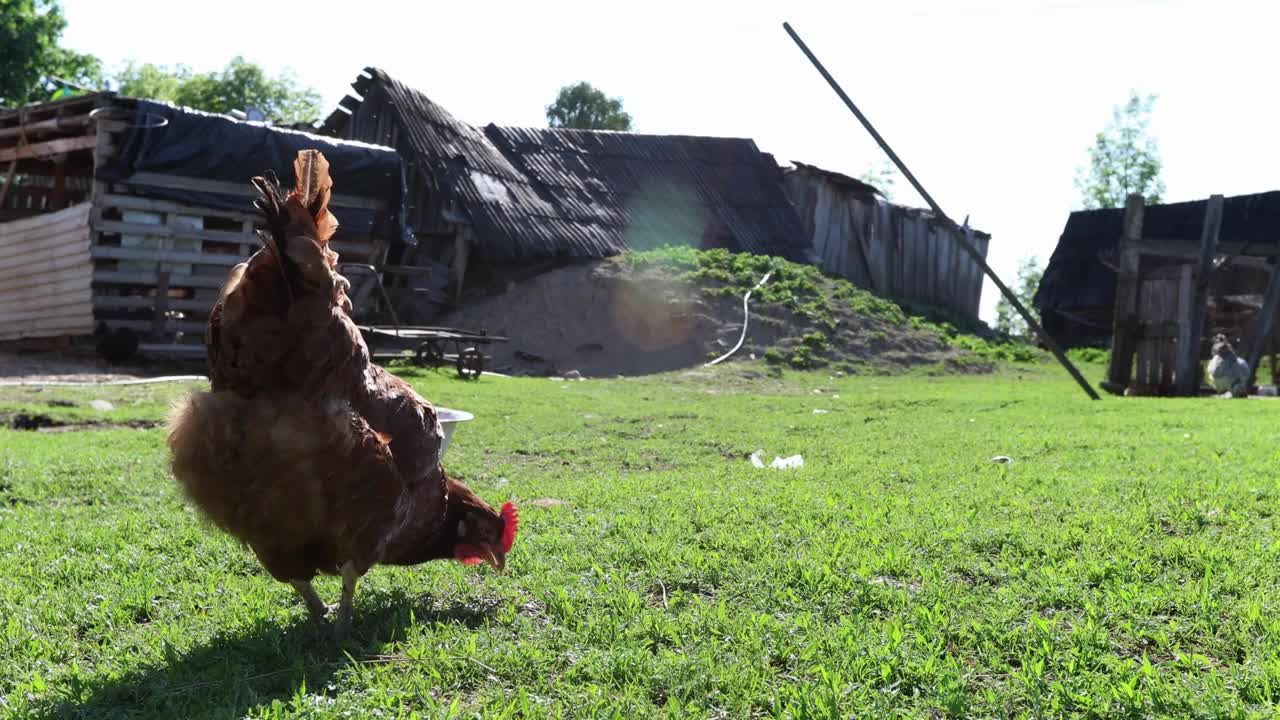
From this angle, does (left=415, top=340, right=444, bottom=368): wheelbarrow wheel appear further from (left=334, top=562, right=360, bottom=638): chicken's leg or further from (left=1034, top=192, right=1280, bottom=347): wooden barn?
(left=1034, top=192, right=1280, bottom=347): wooden barn

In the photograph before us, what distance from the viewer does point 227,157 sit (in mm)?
17328

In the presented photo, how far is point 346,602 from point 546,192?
74.2ft

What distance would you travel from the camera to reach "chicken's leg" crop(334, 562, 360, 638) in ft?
12.2

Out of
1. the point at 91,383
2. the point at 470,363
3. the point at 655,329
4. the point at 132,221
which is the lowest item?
the point at 91,383

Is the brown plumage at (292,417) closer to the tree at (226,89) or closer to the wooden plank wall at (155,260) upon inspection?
the wooden plank wall at (155,260)

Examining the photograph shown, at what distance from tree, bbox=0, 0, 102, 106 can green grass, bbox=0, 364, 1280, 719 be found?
29344mm

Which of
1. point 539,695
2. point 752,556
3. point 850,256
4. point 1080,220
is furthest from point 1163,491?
point 1080,220

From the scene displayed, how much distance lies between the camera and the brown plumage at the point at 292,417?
10.5ft

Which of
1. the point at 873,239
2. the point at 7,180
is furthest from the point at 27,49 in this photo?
the point at 873,239

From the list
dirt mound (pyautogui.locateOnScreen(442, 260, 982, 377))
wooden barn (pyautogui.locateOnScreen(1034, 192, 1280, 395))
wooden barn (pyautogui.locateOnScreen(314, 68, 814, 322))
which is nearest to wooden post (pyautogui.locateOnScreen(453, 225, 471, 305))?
wooden barn (pyautogui.locateOnScreen(314, 68, 814, 322))

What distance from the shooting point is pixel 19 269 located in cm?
1719

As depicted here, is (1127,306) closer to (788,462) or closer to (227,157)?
(788,462)

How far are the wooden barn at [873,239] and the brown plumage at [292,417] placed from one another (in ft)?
90.2

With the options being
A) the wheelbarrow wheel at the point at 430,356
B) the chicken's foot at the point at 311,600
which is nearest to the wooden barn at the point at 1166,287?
the wheelbarrow wheel at the point at 430,356
